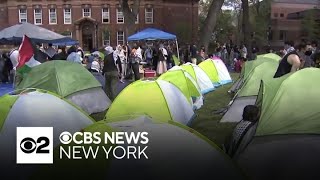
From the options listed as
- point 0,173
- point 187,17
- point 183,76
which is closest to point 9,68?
point 183,76

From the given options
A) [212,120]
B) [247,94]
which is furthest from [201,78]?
[247,94]

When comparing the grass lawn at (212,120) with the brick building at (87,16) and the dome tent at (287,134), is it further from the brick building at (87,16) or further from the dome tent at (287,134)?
the brick building at (87,16)

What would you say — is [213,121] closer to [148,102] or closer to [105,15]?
[148,102]

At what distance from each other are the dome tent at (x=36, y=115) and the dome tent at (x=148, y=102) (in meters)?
1.62

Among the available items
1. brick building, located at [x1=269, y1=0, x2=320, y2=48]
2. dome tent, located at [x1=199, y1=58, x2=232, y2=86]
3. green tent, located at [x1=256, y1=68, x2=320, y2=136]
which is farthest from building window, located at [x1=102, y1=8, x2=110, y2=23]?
green tent, located at [x1=256, y1=68, x2=320, y2=136]

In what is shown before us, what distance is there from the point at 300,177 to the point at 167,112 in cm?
403

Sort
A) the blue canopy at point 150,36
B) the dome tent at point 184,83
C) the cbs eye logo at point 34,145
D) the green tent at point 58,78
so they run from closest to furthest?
the cbs eye logo at point 34,145 < the green tent at point 58,78 < the dome tent at point 184,83 < the blue canopy at point 150,36

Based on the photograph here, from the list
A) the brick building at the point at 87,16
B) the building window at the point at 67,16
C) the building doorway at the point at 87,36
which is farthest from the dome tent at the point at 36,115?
the building window at the point at 67,16

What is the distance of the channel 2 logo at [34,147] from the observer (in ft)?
17.7

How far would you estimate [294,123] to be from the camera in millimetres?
6184

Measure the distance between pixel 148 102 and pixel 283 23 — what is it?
222 feet

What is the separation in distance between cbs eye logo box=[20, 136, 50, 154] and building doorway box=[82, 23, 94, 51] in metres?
49.5

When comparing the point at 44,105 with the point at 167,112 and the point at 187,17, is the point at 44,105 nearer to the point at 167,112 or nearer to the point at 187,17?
the point at 167,112

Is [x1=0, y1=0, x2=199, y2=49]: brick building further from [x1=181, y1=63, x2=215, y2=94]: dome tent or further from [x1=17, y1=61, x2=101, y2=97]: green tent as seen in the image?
[x1=17, y1=61, x2=101, y2=97]: green tent
